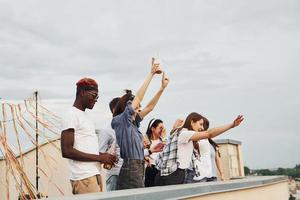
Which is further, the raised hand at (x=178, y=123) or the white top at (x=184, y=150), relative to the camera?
the raised hand at (x=178, y=123)

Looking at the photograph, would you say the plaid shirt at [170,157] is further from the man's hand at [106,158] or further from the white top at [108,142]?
the man's hand at [106,158]

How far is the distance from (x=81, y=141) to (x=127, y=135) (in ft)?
1.99

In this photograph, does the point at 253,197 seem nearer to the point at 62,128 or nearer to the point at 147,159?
A: the point at 147,159

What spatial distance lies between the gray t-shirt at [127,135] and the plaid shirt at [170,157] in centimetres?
89

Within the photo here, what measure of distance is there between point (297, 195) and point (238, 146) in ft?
6.07

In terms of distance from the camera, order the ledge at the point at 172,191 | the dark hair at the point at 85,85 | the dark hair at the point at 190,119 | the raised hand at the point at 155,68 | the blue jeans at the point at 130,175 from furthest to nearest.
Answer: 1. the dark hair at the point at 190,119
2. the raised hand at the point at 155,68
3. the blue jeans at the point at 130,175
4. the dark hair at the point at 85,85
5. the ledge at the point at 172,191

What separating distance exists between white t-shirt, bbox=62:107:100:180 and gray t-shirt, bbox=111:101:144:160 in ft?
1.52

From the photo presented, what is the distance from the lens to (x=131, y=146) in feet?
13.7

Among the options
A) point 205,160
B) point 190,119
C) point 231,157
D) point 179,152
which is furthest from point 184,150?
point 231,157

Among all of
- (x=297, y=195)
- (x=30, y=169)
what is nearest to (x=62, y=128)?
(x=30, y=169)

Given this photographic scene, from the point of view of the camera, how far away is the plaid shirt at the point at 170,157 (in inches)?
200

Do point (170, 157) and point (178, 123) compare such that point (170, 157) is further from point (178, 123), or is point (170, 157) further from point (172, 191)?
point (172, 191)

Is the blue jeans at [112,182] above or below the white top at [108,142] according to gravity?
below

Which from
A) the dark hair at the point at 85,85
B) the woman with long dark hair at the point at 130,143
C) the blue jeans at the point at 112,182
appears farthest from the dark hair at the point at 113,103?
the dark hair at the point at 85,85
